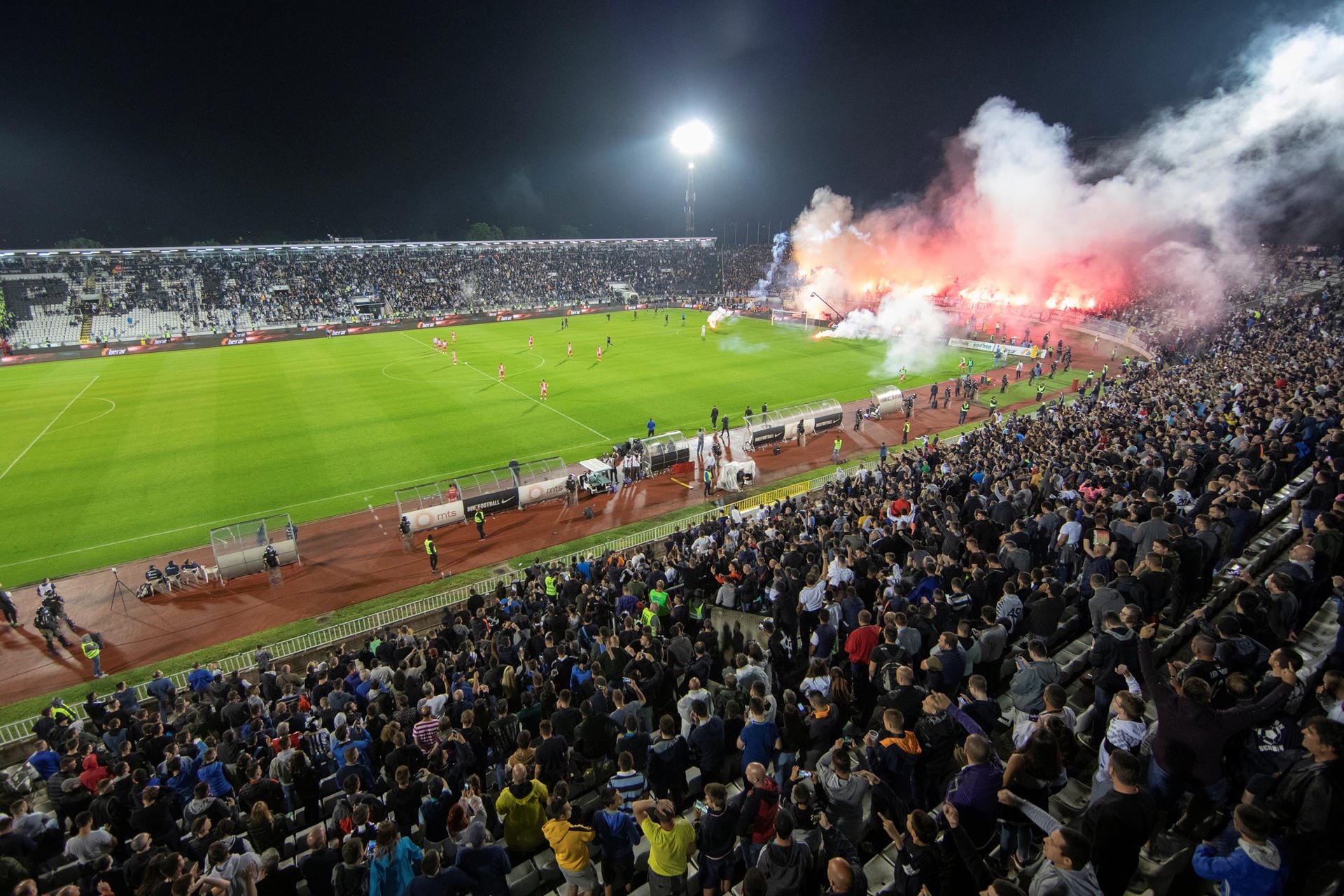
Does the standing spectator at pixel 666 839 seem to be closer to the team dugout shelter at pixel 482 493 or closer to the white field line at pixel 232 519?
the team dugout shelter at pixel 482 493

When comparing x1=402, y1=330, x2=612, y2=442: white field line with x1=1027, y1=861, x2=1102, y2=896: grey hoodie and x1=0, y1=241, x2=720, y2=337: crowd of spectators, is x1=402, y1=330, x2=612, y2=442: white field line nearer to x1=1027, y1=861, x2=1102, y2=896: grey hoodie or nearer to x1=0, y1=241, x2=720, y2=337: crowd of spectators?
x1=1027, y1=861, x2=1102, y2=896: grey hoodie

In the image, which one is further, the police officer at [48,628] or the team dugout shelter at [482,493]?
the team dugout shelter at [482,493]

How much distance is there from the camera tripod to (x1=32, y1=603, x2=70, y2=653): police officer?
1501 millimetres

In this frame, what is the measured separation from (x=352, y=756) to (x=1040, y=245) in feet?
222

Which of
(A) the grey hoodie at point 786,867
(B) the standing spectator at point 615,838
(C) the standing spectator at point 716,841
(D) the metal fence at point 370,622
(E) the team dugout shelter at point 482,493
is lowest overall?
(D) the metal fence at point 370,622

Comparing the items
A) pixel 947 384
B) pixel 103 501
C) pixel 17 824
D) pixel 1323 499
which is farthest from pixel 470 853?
pixel 947 384

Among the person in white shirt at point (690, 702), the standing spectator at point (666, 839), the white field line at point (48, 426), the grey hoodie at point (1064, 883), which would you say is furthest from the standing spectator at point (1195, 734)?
the white field line at point (48, 426)

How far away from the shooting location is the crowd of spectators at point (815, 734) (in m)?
4.41

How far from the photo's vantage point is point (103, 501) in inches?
989

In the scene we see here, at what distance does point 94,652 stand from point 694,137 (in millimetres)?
85785

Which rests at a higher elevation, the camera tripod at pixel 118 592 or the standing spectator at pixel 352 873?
the standing spectator at pixel 352 873

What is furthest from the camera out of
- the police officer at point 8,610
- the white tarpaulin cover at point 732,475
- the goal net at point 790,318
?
the goal net at point 790,318

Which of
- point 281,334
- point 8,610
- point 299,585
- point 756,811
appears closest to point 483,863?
point 756,811

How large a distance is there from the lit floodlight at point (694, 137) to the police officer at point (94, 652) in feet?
277
